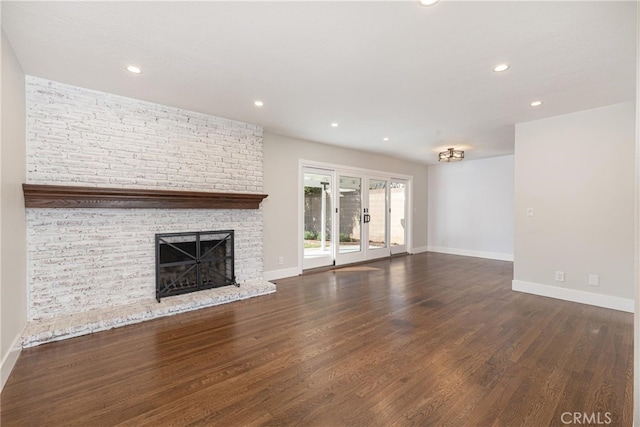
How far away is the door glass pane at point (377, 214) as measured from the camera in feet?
23.1

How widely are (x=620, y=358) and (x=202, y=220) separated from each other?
4.74 m

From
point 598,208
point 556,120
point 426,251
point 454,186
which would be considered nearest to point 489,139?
point 556,120

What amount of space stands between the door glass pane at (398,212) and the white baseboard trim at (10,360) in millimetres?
6944

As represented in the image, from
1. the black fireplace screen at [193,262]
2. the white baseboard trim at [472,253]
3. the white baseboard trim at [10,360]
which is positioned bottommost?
the white baseboard trim at [10,360]

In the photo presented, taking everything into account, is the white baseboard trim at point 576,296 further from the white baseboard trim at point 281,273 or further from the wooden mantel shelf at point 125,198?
the wooden mantel shelf at point 125,198

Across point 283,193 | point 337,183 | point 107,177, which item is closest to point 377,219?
point 337,183

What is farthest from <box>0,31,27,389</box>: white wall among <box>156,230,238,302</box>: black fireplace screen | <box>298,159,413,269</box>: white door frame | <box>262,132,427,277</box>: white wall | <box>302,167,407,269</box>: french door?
<box>302,167,407,269</box>: french door

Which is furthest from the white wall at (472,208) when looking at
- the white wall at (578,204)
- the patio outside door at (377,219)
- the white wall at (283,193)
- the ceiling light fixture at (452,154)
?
the white wall at (283,193)

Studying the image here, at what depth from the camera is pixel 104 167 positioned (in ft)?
11.1

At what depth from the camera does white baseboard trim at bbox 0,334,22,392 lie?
206 cm

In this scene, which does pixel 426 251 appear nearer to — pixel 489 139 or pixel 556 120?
pixel 489 139

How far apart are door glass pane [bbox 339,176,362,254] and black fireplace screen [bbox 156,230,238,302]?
278 centimetres

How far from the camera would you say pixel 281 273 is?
5.19 meters

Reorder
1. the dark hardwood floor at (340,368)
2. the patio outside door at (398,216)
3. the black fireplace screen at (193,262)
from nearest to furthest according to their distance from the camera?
the dark hardwood floor at (340,368)
the black fireplace screen at (193,262)
the patio outside door at (398,216)
